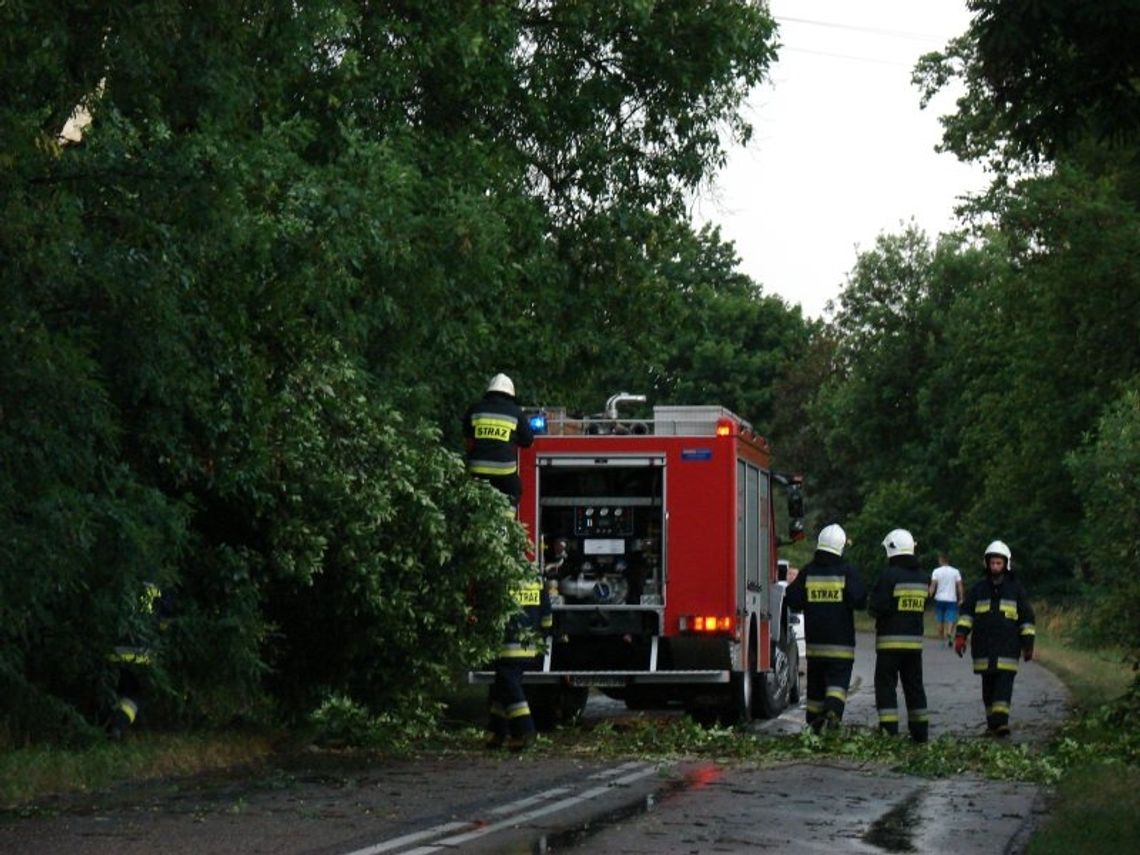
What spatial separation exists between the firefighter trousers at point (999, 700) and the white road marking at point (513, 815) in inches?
215

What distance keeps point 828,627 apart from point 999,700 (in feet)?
7.23

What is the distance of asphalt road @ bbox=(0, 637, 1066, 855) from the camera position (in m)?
10.1

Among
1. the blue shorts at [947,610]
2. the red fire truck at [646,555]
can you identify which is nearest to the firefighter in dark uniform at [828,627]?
the red fire truck at [646,555]

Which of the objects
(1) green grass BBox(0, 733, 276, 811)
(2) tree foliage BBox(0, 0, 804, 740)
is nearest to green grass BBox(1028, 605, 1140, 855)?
(2) tree foliage BBox(0, 0, 804, 740)

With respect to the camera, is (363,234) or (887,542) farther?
(887,542)

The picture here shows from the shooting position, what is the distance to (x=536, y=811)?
11539 mm

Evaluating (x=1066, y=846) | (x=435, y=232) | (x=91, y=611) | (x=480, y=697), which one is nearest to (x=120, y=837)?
(x=91, y=611)

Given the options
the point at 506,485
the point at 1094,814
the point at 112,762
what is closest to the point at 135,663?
the point at 112,762

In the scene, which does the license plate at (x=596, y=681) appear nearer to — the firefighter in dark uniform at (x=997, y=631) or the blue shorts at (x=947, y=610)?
the firefighter in dark uniform at (x=997, y=631)

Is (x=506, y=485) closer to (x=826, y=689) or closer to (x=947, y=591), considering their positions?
(x=826, y=689)

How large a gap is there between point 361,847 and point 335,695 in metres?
6.39

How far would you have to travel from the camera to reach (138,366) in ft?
41.0

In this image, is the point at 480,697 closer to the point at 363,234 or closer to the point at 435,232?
the point at 435,232

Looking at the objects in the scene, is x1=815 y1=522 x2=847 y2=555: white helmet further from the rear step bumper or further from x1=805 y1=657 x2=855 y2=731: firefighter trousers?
the rear step bumper
